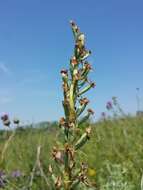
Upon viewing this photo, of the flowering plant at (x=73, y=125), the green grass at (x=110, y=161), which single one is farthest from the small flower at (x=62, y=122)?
the green grass at (x=110, y=161)

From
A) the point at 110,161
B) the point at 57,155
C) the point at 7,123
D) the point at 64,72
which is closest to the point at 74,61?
the point at 64,72

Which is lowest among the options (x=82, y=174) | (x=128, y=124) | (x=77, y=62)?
(x=82, y=174)

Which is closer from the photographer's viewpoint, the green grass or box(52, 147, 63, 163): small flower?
box(52, 147, 63, 163): small flower

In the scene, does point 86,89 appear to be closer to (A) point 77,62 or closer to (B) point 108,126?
(A) point 77,62

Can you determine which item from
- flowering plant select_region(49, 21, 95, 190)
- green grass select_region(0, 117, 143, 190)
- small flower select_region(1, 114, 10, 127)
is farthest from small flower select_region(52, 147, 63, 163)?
small flower select_region(1, 114, 10, 127)

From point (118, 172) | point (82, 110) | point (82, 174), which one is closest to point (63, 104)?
point (82, 110)

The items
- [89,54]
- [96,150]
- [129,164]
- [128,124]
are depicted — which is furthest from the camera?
[128,124]

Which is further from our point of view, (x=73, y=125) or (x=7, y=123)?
(x=7, y=123)

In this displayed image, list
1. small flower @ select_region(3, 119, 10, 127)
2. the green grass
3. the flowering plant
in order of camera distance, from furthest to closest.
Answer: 1. small flower @ select_region(3, 119, 10, 127)
2. the green grass
3. the flowering plant

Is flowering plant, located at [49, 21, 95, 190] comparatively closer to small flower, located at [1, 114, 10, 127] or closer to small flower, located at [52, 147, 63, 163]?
small flower, located at [52, 147, 63, 163]

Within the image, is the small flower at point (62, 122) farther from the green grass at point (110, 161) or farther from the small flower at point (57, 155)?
the green grass at point (110, 161)

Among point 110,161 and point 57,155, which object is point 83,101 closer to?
point 57,155
